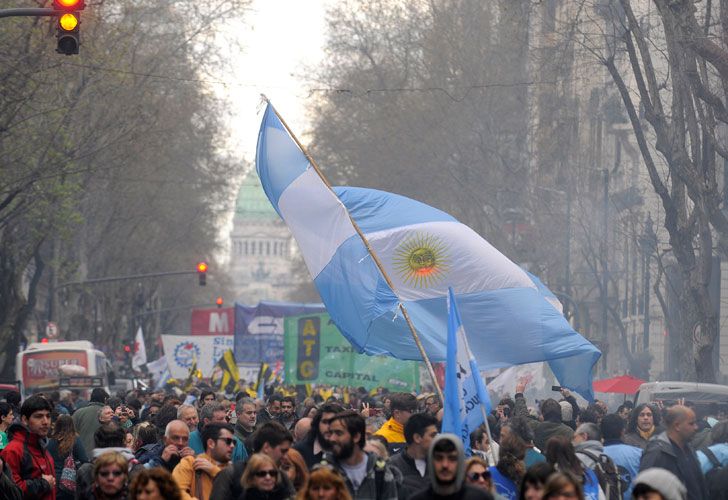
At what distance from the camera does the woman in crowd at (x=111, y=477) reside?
860 centimetres

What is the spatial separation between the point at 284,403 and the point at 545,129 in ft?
107

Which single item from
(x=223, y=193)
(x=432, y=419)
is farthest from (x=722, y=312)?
(x=432, y=419)

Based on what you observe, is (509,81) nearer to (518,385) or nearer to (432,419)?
(518,385)

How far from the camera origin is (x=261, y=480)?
8.66 m

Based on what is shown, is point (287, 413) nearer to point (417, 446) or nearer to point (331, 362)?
point (417, 446)

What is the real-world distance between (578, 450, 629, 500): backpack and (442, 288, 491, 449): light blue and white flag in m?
0.78

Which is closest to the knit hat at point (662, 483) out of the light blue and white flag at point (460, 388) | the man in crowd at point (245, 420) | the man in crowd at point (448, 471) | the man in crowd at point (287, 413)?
the man in crowd at point (448, 471)

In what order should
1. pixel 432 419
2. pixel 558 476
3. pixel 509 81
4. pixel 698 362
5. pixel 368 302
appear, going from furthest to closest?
pixel 509 81 → pixel 698 362 → pixel 368 302 → pixel 432 419 → pixel 558 476

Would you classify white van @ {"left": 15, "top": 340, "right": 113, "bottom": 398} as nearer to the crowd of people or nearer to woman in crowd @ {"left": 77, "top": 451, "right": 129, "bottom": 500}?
the crowd of people

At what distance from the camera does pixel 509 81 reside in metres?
47.4

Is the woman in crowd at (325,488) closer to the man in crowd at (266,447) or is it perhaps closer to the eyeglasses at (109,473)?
the eyeglasses at (109,473)

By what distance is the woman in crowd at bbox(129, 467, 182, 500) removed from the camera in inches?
314

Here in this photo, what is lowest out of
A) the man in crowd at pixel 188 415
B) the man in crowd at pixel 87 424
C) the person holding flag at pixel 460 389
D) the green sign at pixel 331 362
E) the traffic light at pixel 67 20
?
the man in crowd at pixel 87 424

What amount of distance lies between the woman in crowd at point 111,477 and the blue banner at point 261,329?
28.0m
